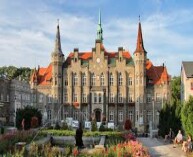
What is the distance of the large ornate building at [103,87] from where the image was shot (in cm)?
8212

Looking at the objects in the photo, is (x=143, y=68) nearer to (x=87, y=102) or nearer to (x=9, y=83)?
(x=87, y=102)

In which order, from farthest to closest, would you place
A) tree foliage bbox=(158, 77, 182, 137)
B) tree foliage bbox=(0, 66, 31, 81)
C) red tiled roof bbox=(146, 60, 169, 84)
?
tree foliage bbox=(0, 66, 31, 81) → red tiled roof bbox=(146, 60, 169, 84) → tree foliage bbox=(158, 77, 182, 137)

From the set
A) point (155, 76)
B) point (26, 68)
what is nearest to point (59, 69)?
point (155, 76)

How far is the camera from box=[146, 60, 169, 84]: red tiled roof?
82.9 m

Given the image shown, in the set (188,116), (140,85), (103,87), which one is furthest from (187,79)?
(188,116)

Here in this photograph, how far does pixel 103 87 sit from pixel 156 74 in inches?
425

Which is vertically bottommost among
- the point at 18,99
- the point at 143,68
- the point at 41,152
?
the point at 41,152

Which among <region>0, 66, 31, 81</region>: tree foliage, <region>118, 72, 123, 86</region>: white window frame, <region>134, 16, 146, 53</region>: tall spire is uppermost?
<region>134, 16, 146, 53</region>: tall spire

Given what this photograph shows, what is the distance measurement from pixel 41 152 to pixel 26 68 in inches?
3882

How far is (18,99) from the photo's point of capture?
3324 inches

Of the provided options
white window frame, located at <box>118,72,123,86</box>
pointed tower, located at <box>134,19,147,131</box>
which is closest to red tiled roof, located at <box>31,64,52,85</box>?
white window frame, located at <box>118,72,123,86</box>

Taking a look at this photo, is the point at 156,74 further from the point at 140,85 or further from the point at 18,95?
the point at 18,95

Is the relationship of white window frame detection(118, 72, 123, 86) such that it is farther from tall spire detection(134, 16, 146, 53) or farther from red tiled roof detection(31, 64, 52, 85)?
red tiled roof detection(31, 64, 52, 85)

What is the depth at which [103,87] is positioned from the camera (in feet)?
276
